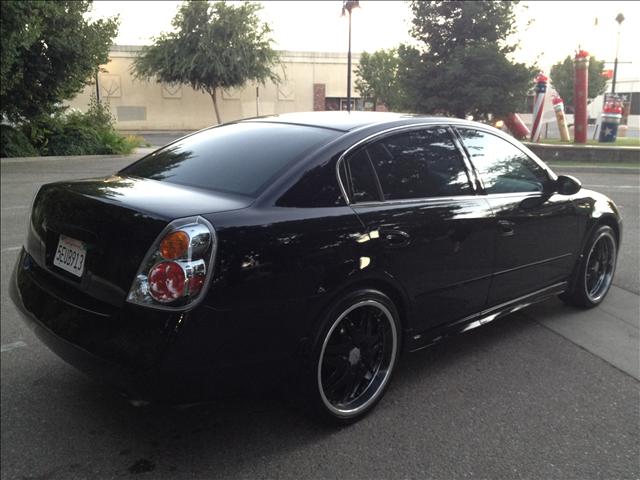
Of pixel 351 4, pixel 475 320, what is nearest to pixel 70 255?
pixel 475 320

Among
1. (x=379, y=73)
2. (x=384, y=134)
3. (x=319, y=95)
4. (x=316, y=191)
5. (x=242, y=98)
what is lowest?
(x=316, y=191)

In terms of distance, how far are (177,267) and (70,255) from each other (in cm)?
71

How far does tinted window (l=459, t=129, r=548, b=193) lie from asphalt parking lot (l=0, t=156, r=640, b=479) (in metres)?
1.09

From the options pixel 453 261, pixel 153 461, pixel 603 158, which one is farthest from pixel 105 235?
pixel 603 158

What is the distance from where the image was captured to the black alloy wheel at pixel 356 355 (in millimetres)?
2756

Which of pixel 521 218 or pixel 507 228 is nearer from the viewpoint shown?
pixel 507 228

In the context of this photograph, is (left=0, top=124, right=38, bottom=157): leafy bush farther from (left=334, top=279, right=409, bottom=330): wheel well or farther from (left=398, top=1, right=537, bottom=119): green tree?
(left=334, top=279, right=409, bottom=330): wheel well

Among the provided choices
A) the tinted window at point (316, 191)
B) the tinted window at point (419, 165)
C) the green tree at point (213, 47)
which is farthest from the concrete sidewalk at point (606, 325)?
the green tree at point (213, 47)

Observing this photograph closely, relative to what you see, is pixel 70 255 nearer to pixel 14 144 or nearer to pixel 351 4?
pixel 14 144

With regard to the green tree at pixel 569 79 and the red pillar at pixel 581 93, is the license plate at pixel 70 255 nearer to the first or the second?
the red pillar at pixel 581 93

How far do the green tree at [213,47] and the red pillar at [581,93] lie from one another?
20.8m

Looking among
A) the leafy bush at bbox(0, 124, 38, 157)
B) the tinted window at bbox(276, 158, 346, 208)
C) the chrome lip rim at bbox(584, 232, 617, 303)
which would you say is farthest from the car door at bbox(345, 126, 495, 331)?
the leafy bush at bbox(0, 124, 38, 157)

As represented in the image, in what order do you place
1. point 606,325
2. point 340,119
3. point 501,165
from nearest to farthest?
point 340,119, point 501,165, point 606,325

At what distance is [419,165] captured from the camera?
3.31 metres
